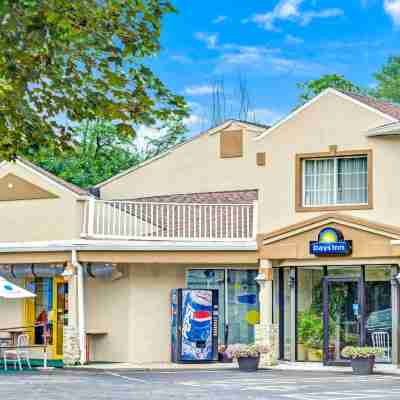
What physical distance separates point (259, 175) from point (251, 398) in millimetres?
11730

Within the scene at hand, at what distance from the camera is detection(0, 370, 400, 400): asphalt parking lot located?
18828 mm

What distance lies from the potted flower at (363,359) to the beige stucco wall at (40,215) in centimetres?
783

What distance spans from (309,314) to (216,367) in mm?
2796

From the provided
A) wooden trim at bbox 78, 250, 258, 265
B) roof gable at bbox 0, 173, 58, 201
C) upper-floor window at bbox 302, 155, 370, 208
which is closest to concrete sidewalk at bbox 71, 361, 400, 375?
wooden trim at bbox 78, 250, 258, 265

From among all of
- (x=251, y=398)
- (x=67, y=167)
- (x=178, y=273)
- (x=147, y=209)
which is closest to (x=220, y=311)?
(x=178, y=273)

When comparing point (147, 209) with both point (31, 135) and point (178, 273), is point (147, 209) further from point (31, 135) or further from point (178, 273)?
point (31, 135)

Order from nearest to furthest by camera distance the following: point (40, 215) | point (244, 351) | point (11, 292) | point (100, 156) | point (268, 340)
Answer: point (244, 351) → point (11, 292) → point (268, 340) → point (40, 215) → point (100, 156)

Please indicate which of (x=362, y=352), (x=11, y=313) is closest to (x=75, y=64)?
(x=362, y=352)

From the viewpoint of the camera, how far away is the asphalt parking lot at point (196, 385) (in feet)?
61.8

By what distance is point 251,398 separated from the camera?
18.3 meters

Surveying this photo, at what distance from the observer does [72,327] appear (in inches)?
1106

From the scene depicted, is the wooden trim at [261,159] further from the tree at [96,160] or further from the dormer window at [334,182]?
the tree at [96,160]

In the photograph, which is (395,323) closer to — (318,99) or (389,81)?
(318,99)

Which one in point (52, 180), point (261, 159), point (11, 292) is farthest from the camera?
point (52, 180)
